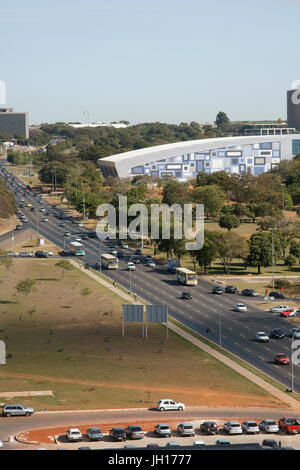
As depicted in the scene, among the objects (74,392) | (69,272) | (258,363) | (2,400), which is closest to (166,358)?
(258,363)

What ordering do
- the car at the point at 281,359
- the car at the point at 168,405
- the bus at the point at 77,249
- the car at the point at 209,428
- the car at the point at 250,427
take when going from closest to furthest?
the car at the point at 209,428, the car at the point at 250,427, the car at the point at 168,405, the car at the point at 281,359, the bus at the point at 77,249

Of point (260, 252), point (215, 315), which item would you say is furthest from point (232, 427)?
point (260, 252)

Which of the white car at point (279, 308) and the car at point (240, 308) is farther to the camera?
the car at point (240, 308)

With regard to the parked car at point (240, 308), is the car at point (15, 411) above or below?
above

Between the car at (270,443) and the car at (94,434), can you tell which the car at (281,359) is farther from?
the car at (94,434)

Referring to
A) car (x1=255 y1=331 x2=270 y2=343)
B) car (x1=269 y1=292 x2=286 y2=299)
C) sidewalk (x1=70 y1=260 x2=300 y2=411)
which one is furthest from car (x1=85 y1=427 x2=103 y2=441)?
car (x1=269 y1=292 x2=286 y2=299)

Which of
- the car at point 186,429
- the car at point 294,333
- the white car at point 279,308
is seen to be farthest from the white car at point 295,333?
the car at point 186,429

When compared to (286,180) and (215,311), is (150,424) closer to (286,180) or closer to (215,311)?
(215,311)
